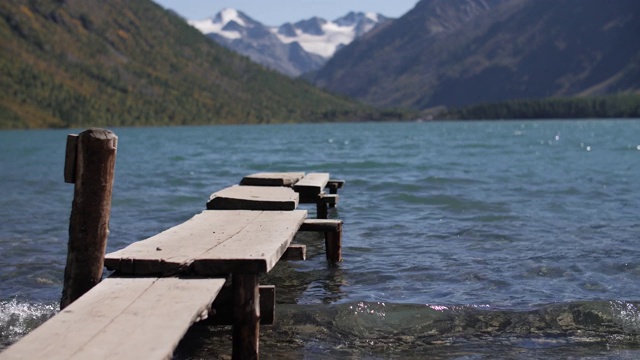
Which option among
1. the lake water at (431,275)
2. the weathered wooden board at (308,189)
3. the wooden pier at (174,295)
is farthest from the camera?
the weathered wooden board at (308,189)

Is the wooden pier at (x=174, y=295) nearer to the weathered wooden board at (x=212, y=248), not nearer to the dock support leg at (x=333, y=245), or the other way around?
the weathered wooden board at (x=212, y=248)

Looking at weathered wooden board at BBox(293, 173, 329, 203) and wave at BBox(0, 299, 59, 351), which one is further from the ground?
weathered wooden board at BBox(293, 173, 329, 203)

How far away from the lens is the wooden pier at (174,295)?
541 cm

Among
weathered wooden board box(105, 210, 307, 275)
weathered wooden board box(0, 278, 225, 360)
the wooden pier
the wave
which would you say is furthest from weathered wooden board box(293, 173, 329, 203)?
weathered wooden board box(0, 278, 225, 360)

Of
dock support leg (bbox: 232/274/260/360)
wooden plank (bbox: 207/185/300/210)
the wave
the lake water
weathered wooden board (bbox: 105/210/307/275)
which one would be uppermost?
wooden plank (bbox: 207/185/300/210)

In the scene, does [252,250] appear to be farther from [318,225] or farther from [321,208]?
[321,208]

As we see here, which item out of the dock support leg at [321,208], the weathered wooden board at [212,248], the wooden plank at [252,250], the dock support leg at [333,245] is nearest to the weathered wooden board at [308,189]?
the dock support leg at [321,208]

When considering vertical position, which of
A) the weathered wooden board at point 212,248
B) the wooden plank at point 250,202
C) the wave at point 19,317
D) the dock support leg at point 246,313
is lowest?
the wave at point 19,317

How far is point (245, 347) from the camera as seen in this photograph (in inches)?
303

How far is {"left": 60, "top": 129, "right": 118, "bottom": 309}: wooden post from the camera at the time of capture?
24.9ft

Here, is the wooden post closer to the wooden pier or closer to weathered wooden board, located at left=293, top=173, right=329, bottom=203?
the wooden pier

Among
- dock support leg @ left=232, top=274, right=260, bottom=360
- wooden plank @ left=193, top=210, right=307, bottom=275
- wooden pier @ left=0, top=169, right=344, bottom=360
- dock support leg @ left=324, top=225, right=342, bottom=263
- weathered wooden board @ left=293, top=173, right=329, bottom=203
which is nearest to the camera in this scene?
wooden pier @ left=0, top=169, right=344, bottom=360

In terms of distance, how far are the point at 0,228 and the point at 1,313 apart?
30.2 feet

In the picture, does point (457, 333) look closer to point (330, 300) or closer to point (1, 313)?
point (330, 300)
